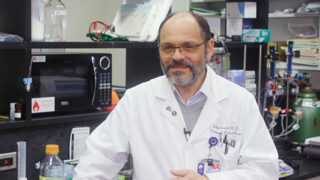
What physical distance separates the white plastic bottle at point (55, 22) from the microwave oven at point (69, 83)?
0.33ft

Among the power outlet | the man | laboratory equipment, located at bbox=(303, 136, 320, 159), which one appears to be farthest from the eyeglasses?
laboratory equipment, located at bbox=(303, 136, 320, 159)

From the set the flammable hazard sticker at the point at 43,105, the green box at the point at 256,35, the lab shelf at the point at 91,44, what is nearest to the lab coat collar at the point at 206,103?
the lab shelf at the point at 91,44

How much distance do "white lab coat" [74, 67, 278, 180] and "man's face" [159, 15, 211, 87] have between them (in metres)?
0.14

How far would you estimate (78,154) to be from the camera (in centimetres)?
219

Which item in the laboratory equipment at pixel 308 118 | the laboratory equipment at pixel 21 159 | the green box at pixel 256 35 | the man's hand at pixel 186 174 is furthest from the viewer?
the laboratory equipment at pixel 308 118

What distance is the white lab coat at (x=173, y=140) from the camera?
5.68 ft

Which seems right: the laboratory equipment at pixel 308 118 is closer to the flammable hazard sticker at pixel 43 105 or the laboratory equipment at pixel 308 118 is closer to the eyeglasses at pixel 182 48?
the eyeglasses at pixel 182 48

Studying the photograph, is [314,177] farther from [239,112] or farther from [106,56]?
[106,56]

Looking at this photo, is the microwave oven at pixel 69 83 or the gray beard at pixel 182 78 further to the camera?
the microwave oven at pixel 69 83

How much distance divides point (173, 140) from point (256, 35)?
3.98ft

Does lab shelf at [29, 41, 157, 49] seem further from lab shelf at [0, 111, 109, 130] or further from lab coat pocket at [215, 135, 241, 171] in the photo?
lab coat pocket at [215, 135, 241, 171]

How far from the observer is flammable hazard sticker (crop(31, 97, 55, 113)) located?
6.45ft

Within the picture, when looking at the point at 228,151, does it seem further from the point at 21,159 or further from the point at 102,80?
the point at 21,159

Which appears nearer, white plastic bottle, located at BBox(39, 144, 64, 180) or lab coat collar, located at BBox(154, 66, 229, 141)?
lab coat collar, located at BBox(154, 66, 229, 141)
